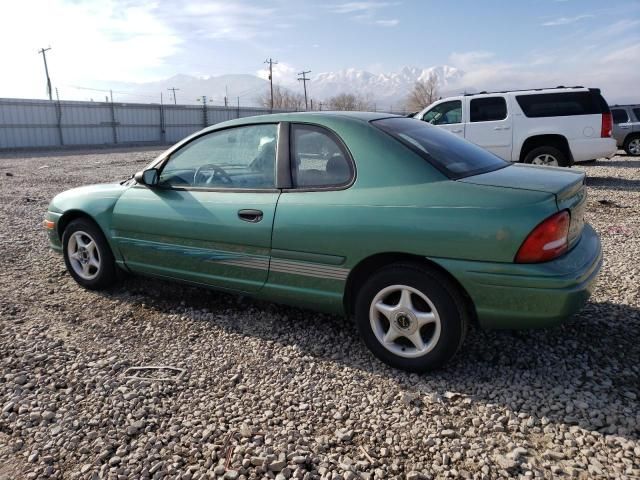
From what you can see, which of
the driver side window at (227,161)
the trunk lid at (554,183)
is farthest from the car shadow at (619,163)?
the driver side window at (227,161)

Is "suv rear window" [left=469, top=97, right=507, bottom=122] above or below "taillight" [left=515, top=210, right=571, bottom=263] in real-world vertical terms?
above

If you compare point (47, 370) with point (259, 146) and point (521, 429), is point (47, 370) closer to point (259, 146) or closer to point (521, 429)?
point (259, 146)

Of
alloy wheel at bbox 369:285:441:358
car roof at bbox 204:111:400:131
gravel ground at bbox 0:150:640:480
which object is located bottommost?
gravel ground at bbox 0:150:640:480

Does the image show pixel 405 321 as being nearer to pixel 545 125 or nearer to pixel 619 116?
pixel 545 125

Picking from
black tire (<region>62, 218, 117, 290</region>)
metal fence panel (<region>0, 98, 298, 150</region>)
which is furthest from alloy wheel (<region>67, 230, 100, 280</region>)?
metal fence panel (<region>0, 98, 298, 150</region>)

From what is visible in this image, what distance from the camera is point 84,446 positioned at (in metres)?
2.41

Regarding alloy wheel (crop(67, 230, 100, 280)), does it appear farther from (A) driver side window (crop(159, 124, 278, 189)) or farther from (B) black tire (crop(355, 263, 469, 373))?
(B) black tire (crop(355, 263, 469, 373))

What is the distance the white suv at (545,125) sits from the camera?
996cm

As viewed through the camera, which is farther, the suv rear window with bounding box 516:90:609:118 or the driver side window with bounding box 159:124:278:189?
the suv rear window with bounding box 516:90:609:118

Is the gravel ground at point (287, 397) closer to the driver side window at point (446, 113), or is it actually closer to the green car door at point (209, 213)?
the green car door at point (209, 213)

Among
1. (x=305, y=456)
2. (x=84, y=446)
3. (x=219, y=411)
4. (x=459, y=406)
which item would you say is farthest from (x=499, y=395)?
(x=84, y=446)

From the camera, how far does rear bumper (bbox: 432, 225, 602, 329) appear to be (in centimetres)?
256

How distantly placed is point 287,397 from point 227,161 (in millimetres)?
1893

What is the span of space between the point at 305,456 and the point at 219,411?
1.97 ft
